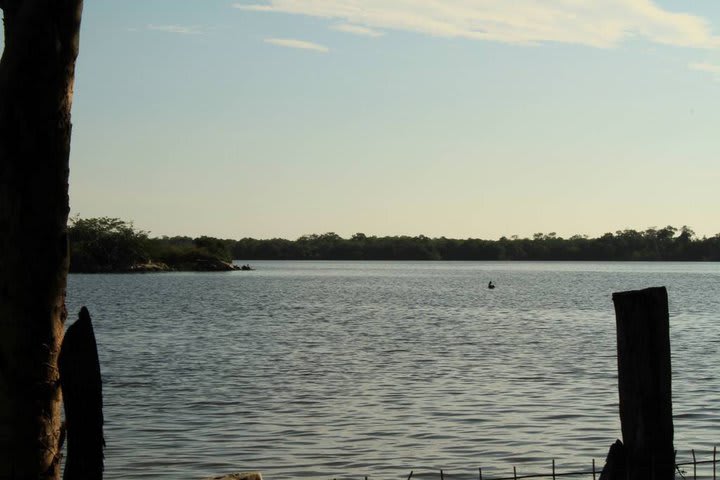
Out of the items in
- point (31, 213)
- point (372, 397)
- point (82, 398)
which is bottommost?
point (372, 397)

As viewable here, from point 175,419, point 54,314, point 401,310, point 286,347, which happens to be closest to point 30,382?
point 54,314

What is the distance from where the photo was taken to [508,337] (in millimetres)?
47000

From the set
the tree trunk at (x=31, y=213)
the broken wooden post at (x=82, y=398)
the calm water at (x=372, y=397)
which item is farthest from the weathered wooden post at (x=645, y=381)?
the calm water at (x=372, y=397)

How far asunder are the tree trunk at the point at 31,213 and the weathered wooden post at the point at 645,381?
389 centimetres

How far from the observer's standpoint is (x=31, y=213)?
616cm

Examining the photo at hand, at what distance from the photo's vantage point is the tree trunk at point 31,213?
20.2 ft

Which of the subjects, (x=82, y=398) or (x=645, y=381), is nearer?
(x=82, y=398)

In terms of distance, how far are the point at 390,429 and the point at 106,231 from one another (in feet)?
539

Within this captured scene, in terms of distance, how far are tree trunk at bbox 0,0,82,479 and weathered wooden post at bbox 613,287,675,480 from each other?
389cm

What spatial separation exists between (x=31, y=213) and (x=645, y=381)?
4.39m

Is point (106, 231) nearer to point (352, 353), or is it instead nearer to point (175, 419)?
point (352, 353)

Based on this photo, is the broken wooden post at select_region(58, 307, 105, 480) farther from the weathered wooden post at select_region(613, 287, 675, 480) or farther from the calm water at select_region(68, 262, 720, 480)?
the calm water at select_region(68, 262, 720, 480)

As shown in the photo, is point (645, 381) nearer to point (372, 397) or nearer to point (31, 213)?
point (31, 213)

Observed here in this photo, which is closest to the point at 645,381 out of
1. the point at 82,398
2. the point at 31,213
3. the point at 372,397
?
the point at 82,398
